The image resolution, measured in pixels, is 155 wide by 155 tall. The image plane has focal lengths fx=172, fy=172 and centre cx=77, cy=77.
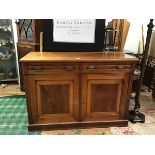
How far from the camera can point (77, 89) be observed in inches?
72.7

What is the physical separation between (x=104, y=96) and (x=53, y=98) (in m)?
0.56

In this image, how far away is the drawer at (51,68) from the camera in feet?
5.59

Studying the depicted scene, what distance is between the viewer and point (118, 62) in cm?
176

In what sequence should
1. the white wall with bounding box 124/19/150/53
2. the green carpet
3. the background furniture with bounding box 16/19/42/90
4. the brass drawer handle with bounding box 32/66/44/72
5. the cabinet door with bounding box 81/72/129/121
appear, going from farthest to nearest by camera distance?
the white wall with bounding box 124/19/150/53 → the background furniture with bounding box 16/19/42/90 → the green carpet → the cabinet door with bounding box 81/72/129/121 → the brass drawer handle with bounding box 32/66/44/72

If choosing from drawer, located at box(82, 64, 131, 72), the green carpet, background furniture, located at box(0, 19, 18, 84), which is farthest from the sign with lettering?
background furniture, located at box(0, 19, 18, 84)

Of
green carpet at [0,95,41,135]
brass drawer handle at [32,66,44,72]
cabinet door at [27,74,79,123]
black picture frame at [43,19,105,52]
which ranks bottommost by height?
green carpet at [0,95,41,135]

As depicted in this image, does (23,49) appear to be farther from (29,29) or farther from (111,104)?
(111,104)

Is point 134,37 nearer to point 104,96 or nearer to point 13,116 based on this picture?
point 104,96

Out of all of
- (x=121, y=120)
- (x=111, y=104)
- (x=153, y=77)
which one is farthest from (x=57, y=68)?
(x=153, y=77)

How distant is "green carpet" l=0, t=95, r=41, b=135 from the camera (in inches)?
76.0

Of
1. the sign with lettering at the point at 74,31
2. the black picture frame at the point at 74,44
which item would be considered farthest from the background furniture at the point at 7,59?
the sign with lettering at the point at 74,31

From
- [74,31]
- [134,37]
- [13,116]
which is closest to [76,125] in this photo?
[13,116]

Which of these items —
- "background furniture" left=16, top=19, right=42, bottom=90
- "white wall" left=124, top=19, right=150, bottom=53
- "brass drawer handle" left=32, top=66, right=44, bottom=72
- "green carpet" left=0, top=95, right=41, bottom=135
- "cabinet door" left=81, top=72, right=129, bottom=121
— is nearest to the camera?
"brass drawer handle" left=32, top=66, right=44, bottom=72

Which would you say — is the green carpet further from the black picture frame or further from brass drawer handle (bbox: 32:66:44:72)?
the black picture frame
